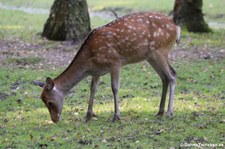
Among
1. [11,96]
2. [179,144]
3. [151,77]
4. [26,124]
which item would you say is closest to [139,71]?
[151,77]

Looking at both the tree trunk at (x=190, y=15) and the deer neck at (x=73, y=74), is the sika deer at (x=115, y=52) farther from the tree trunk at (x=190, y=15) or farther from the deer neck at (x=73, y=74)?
the tree trunk at (x=190, y=15)

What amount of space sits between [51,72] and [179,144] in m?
4.79

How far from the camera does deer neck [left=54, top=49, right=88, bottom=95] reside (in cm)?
709

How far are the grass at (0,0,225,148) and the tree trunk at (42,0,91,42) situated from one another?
7.69 feet

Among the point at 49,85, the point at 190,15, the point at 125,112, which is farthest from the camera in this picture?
the point at 190,15

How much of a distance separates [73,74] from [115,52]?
612 mm

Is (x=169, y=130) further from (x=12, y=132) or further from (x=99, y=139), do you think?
(x=12, y=132)

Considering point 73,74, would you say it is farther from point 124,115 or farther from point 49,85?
point 124,115

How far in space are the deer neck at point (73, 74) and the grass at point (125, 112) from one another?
1.57ft

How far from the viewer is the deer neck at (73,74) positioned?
7.09 metres

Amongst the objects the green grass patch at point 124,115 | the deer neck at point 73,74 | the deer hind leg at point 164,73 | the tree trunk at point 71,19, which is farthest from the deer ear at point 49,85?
the tree trunk at point 71,19

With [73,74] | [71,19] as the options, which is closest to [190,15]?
[71,19]

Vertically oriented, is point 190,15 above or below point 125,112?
below

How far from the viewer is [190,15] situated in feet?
48.5
